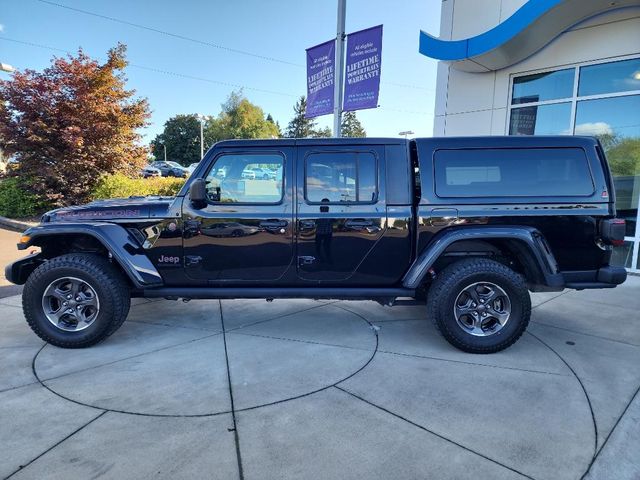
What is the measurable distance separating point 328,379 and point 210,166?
7.07 ft

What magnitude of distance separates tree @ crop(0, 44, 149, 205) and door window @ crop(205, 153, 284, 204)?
25.9 feet

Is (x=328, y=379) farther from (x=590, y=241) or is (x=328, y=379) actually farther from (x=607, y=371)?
(x=590, y=241)

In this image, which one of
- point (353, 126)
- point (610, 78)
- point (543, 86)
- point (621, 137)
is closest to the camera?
point (610, 78)

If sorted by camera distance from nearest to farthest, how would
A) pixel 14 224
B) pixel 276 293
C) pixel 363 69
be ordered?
pixel 276 293, pixel 363 69, pixel 14 224

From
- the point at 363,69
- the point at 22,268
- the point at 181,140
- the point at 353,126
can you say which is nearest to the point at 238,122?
the point at 181,140

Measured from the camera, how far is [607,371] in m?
3.32

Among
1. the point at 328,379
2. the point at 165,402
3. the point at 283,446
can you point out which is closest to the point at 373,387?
the point at 328,379

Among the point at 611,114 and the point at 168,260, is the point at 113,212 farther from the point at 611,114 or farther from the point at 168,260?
the point at 611,114

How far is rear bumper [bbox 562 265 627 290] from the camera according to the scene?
3.55 metres

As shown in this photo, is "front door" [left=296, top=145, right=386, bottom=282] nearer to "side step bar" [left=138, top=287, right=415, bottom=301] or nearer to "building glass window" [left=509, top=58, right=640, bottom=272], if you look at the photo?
"side step bar" [left=138, top=287, right=415, bottom=301]

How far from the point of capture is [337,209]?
12.0 feet

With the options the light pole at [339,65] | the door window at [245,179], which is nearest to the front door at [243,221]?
the door window at [245,179]

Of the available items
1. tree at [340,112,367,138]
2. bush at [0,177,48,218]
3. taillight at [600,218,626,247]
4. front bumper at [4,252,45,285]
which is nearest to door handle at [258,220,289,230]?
front bumper at [4,252,45,285]

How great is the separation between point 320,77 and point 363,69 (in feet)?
4.01
